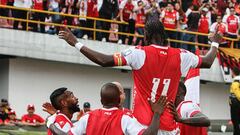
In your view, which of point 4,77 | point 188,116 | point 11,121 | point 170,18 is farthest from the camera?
point 170,18

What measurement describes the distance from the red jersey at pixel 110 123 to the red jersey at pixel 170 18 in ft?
56.5

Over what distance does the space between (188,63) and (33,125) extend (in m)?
11.5

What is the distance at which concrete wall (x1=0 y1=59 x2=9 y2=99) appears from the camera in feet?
77.9

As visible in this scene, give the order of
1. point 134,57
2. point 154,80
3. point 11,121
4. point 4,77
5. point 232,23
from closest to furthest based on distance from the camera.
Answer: point 134,57 < point 154,80 < point 11,121 < point 4,77 < point 232,23

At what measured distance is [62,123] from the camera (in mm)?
8594

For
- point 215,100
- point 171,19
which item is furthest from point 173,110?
point 215,100

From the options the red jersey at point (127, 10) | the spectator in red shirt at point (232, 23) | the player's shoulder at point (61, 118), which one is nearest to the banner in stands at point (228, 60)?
the spectator in red shirt at point (232, 23)

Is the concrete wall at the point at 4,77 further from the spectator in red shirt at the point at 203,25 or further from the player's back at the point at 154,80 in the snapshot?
the player's back at the point at 154,80

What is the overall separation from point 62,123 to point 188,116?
4.36 feet

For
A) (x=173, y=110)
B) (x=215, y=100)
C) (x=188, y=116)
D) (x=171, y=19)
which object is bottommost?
(x=215, y=100)

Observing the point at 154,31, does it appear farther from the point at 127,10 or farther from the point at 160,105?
the point at 127,10

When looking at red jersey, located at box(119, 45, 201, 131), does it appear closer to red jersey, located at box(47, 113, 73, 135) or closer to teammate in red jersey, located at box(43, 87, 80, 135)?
red jersey, located at box(47, 113, 73, 135)

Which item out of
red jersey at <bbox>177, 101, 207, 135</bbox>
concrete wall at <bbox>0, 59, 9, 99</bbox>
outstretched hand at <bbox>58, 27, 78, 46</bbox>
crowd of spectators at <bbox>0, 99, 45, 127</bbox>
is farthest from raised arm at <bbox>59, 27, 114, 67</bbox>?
concrete wall at <bbox>0, 59, 9, 99</bbox>

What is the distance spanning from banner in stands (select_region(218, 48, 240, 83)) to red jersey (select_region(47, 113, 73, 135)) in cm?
1823
